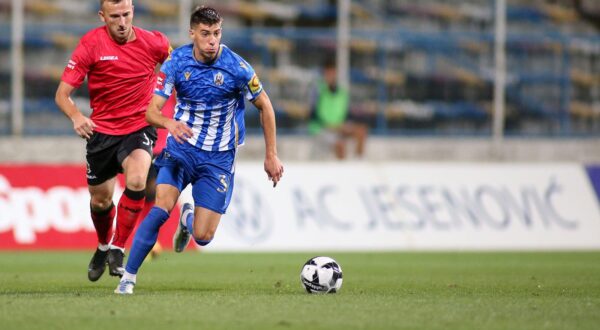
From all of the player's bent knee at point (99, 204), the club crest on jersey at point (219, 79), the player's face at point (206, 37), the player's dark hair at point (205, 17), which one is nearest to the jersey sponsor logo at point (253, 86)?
the club crest on jersey at point (219, 79)

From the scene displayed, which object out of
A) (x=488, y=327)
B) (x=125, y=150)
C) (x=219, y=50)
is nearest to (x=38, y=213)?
(x=125, y=150)

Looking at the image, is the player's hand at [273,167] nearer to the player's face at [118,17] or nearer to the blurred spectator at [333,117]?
the player's face at [118,17]

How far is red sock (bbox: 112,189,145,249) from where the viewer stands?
939 cm

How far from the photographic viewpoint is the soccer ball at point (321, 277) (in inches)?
341

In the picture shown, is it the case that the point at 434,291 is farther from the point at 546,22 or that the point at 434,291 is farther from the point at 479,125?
the point at 546,22

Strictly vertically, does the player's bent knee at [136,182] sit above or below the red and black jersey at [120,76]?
below

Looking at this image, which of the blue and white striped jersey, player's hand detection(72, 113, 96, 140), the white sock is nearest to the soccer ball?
the blue and white striped jersey

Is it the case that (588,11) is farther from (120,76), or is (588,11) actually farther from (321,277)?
(321,277)

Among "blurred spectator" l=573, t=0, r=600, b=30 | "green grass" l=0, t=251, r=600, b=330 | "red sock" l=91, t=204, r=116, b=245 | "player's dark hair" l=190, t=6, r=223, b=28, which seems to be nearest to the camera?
"green grass" l=0, t=251, r=600, b=330

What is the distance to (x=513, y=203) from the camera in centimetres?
1675

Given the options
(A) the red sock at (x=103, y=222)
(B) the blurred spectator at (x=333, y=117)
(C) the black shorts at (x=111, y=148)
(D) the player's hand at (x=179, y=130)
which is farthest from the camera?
(B) the blurred spectator at (x=333, y=117)

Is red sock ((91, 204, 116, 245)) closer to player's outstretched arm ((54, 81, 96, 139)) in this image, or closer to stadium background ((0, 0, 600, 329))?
stadium background ((0, 0, 600, 329))

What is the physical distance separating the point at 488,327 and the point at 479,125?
44.8 feet

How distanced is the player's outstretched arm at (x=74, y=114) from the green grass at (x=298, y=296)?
49.4 inches
